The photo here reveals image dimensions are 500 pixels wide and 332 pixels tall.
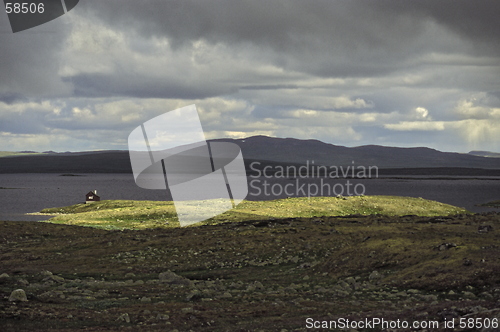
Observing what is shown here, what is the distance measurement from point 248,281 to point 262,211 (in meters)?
40.2

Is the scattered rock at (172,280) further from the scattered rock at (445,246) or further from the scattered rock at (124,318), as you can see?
the scattered rock at (445,246)

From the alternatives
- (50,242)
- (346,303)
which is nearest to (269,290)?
(346,303)

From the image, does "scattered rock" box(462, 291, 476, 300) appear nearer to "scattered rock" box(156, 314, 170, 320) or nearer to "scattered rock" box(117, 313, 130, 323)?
"scattered rock" box(156, 314, 170, 320)

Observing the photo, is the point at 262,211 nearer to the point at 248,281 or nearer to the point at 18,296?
the point at 248,281

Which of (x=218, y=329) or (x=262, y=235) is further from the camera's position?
(x=262, y=235)

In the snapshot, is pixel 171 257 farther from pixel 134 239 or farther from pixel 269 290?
pixel 269 290

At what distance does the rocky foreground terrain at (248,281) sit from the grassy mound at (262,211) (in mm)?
20095

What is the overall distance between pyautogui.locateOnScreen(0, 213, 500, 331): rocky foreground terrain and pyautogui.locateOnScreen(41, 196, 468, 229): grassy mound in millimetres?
20095

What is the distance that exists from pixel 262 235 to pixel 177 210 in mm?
32748

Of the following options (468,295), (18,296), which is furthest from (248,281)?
(18,296)

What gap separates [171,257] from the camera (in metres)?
31.6

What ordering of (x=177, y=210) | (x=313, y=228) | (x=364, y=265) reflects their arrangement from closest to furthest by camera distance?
(x=364, y=265) < (x=313, y=228) < (x=177, y=210)

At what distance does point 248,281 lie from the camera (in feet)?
79.3

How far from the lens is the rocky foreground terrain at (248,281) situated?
15.3 m
